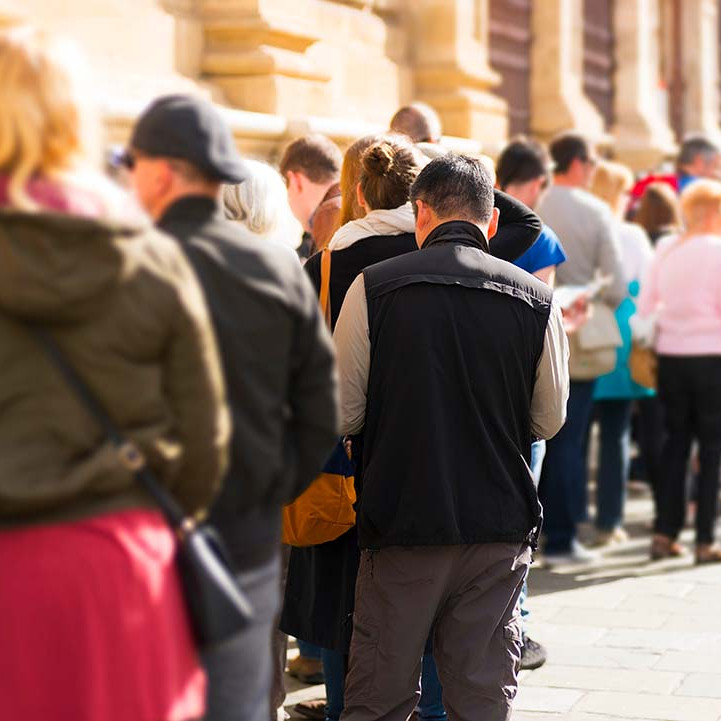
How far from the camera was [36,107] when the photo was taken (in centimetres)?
277

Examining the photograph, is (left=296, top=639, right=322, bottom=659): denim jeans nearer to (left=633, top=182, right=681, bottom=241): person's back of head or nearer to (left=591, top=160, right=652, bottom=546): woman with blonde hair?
(left=591, top=160, right=652, bottom=546): woman with blonde hair

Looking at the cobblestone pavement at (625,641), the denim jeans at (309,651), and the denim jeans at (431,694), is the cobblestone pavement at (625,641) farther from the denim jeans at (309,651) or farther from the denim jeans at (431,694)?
the denim jeans at (431,694)

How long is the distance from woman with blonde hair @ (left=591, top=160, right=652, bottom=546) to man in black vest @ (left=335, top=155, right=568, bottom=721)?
4.29 meters

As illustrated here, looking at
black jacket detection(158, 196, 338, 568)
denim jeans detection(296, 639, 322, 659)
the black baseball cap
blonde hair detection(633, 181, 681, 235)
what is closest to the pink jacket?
blonde hair detection(633, 181, 681, 235)

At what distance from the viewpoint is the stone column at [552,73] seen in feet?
52.7

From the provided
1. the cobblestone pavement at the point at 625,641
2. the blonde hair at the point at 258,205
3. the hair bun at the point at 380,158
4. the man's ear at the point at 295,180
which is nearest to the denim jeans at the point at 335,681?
the cobblestone pavement at the point at 625,641

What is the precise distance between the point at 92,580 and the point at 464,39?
35.7ft

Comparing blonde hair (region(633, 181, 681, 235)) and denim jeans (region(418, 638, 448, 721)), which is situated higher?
blonde hair (region(633, 181, 681, 235))

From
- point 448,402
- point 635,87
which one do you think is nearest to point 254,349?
point 448,402

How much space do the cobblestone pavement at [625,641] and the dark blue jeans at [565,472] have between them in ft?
0.63

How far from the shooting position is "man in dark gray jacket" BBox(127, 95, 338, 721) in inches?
123

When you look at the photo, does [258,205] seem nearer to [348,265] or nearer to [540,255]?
[348,265]

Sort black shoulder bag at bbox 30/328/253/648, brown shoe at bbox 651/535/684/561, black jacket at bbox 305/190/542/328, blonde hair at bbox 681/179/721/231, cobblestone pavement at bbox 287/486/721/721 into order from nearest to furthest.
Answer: black shoulder bag at bbox 30/328/253/648 < black jacket at bbox 305/190/542/328 < cobblestone pavement at bbox 287/486/721/721 < blonde hair at bbox 681/179/721/231 < brown shoe at bbox 651/535/684/561

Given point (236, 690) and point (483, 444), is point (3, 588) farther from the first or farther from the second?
point (483, 444)
